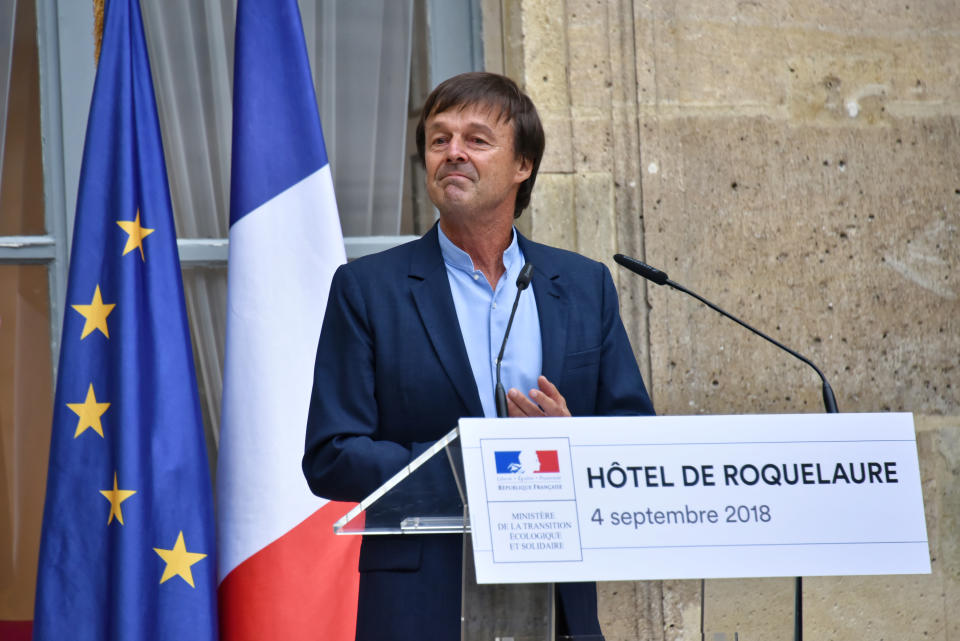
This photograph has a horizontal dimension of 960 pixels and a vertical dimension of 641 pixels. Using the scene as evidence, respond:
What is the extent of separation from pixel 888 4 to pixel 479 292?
213 cm

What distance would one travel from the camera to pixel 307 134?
118 inches

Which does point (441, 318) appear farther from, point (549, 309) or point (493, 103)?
point (493, 103)

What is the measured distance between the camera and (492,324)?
2092mm

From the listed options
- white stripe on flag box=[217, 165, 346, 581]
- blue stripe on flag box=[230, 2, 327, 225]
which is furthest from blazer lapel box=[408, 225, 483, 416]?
blue stripe on flag box=[230, 2, 327, 225]

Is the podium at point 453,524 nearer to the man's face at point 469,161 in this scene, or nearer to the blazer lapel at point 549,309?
the blazer lapel at point 549,309

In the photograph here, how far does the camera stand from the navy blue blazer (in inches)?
72.1

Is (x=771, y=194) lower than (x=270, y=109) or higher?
lower

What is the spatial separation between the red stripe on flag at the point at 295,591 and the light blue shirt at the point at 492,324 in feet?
3.02

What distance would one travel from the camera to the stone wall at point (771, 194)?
3.32 metres

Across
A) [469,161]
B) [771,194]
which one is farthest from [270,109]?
[771,194]

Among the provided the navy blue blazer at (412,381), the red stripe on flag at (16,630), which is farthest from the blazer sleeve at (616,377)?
the red stripe on flag at (16,630)

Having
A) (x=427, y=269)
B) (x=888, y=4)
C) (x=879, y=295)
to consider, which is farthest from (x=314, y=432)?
(x=888, y=4)

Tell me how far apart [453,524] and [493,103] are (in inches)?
37.3

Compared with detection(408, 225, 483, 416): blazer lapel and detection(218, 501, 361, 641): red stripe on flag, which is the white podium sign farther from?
detection(218, 501, 361, 641): red stripe on flag
